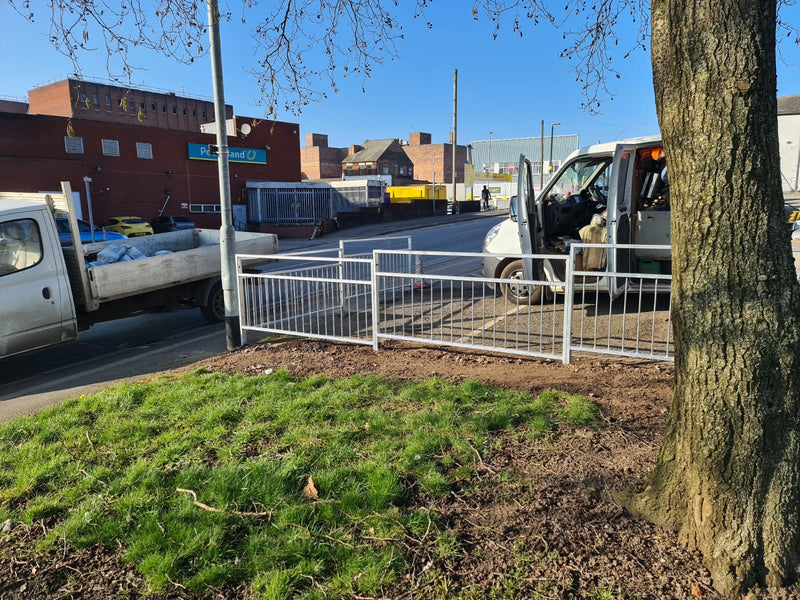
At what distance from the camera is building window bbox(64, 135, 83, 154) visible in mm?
29312

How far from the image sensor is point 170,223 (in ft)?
103

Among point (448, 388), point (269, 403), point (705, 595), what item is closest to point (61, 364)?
point (269, 403)

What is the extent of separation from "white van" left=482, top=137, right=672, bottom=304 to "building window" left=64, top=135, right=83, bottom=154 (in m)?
27.4

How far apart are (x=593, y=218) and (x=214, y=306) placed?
6213 mm

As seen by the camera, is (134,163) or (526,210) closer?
(526,210)

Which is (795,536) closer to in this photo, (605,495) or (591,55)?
(605,495)

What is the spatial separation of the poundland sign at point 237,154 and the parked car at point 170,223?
Answer: 432 centimetres

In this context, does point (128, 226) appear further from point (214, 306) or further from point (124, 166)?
point (214, 306)

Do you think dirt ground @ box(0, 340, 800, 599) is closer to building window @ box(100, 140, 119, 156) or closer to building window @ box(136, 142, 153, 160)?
building window @ box(100, 140, 119, 156)

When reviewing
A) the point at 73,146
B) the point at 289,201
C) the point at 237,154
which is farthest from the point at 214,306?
the point at 237,154

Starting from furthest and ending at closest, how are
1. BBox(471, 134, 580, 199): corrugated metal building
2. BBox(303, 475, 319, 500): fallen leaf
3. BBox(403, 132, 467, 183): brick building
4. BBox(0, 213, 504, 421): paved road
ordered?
BBox(403, 132, 467, 183): brick building, BBox(471, 134, 580, 199): corrugated metal building, BBox(0, 213, 504, 421): paved road, BBox(303, 475, 319, 500): fallen leaf

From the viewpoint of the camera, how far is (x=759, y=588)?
2.56 metres

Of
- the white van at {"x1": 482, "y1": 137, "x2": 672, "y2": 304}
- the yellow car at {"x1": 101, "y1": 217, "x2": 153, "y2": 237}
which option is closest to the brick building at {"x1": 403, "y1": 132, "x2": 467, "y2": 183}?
the yellow car at {"x1": 101, "y1": 217, "x2": 153, "y2": 237}

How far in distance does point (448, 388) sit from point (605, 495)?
1998 millimetres
